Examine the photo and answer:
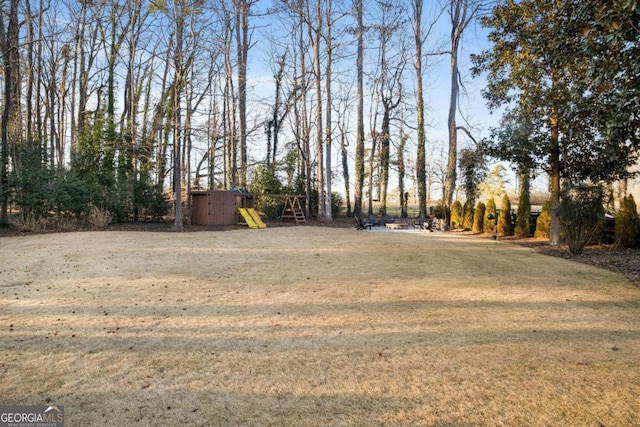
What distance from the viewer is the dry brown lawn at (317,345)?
2.24 meters

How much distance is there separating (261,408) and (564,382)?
6.78 ft

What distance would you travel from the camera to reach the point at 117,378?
254 centimetres

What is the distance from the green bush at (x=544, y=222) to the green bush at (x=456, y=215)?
15.2 ft

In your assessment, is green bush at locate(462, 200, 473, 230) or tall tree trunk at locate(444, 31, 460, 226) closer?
green bush at locate(462, 200, 473, 230)

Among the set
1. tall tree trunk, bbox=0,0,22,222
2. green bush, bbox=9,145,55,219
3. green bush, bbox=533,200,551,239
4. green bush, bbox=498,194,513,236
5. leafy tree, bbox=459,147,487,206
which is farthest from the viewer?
leafy tree, bbox=459,147,487,206

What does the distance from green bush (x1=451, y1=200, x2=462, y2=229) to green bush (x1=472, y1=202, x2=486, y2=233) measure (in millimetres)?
1613

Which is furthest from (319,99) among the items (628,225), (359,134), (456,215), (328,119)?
(628,225)

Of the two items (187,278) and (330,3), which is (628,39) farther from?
(330,3)

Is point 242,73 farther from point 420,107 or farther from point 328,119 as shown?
point 420,107

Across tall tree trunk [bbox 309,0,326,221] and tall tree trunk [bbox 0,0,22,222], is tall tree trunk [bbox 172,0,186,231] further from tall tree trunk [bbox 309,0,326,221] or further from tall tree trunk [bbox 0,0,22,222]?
tall tree trunk [bbox 309,0,326,221]

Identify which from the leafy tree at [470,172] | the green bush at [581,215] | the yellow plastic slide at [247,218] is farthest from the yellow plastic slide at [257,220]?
the leafy tree at [470,172]

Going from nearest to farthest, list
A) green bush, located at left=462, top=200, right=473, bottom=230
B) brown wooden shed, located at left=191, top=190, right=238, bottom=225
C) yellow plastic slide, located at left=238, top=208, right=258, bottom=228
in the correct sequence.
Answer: yellow plastic slide, located at left=238, top=208, right=258, bottom=228 < brown wooden shed, located at left=191, top=190, right=238, bottom=225 < green bush, located at left=462, top=200, right=473, bottom=230

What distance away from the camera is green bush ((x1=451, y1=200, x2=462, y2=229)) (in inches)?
652

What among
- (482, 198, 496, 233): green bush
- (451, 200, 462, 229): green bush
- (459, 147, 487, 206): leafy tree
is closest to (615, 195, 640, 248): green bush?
(482, 198, 496, 233): green bush
